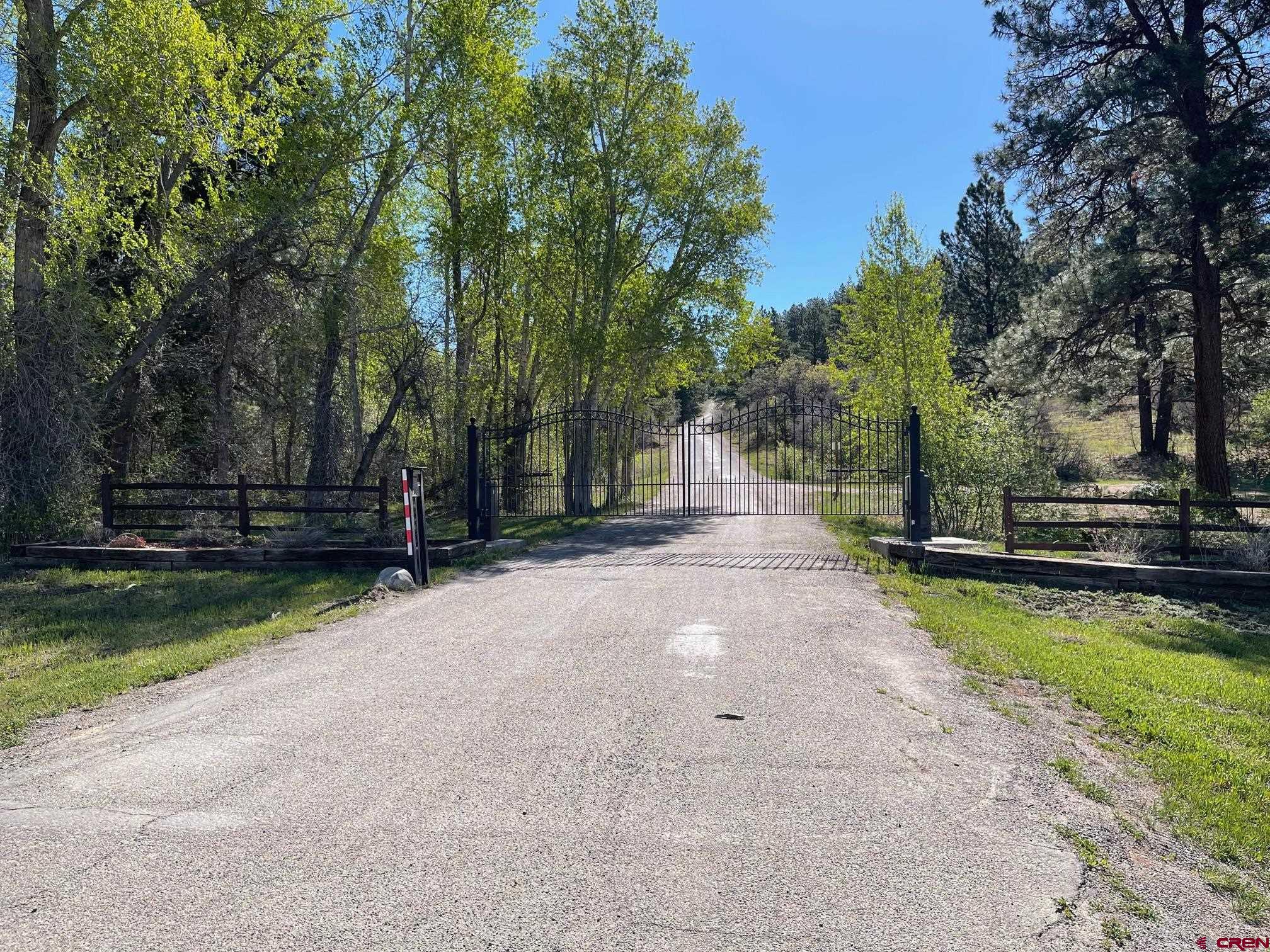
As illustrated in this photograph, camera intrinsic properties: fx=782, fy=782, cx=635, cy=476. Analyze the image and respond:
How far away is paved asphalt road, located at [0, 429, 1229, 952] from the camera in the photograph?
2.71 meters

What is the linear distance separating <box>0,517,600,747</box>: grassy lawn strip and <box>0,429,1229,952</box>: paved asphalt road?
1.50ft

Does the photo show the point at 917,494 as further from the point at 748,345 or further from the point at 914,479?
the point at 748,345

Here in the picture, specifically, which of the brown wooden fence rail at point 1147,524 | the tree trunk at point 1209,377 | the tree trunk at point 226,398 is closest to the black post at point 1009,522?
→ the brown wooden fence rail at point 1147,524

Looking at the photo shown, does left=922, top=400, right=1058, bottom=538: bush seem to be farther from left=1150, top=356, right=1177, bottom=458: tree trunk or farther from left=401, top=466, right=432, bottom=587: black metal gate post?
left=1150, top=356, right=1177, bottom=458: tree trunk

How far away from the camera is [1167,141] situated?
1570cm

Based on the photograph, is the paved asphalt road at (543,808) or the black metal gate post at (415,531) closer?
the paved asphalt road at (543,808)

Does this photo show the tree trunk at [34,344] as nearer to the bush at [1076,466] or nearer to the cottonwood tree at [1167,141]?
the cottonwood tree at [1167,141]

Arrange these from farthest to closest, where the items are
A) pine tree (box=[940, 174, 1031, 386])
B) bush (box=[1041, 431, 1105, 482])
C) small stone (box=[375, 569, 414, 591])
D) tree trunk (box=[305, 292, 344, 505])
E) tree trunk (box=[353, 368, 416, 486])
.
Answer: pine tree (box=[940, 174, 1031, 386]) → bush (box=[1041, 431, 1105, 482]) → tree trunk (box=[353, 368, 416, 486]) → tree trunk (box=[305, 292, 344, 505]) → small stone (box=[375, 569, 414, 591])

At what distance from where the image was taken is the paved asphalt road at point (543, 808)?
2707 mm

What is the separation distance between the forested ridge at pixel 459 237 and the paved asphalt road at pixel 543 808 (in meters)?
10.7

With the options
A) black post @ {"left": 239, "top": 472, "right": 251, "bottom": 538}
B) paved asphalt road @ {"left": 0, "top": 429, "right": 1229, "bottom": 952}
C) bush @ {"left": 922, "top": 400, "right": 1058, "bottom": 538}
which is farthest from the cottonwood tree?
black post @ {"left": 239, "top": 472, "right": 251, "bottom": 538}

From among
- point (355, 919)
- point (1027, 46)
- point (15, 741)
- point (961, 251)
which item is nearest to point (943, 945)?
point (355, 919)

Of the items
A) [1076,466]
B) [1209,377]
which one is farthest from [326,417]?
[1076,466]

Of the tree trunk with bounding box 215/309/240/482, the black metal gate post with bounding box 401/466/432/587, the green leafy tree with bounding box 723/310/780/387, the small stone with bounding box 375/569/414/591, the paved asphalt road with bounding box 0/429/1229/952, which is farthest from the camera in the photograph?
the green leafy tree with bounding box 723/310/780/387
